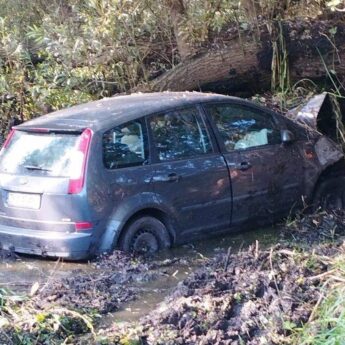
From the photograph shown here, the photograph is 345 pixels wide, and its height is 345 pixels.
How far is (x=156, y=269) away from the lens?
6992mm

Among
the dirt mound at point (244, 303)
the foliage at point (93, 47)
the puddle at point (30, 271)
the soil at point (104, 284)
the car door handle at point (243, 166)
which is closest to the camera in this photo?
the dirt mound at point (244, 303)

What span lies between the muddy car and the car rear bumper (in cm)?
1

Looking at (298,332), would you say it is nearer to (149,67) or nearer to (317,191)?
(317,191)

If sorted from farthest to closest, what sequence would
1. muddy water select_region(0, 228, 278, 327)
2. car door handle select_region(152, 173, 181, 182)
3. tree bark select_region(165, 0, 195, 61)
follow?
tree bark select_region(165, 0, 195, 61) < car door handle select_region(152, 173, 181, 182) < muddy water select_region(0, 228, 278, 327)

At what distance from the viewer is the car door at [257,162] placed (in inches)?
322

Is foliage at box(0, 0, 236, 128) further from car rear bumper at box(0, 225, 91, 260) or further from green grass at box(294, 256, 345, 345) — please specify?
green grass at box(294, 256, 345, 345)

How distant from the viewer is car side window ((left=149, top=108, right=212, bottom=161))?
7.68 metres

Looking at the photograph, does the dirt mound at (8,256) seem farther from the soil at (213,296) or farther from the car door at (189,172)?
the car door at (189,172)

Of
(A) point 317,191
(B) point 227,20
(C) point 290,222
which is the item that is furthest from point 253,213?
(B) point 227,20

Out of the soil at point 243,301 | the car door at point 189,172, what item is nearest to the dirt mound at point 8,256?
the car door at point 189,172

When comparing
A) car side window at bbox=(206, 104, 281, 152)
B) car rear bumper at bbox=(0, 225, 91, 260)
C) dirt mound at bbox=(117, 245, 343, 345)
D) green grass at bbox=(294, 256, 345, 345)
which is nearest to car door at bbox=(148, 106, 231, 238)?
car side window at bbox=(206, 104, 281, 152)

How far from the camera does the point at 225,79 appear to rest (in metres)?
11.3

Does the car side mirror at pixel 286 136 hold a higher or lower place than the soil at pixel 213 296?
higher

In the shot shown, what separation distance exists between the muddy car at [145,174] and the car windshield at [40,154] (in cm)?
1
